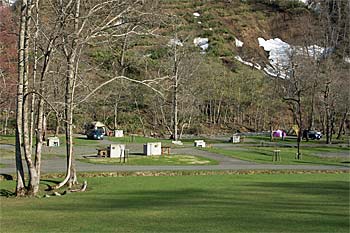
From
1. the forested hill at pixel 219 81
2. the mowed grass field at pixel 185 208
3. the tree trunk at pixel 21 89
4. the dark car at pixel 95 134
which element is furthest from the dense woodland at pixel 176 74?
the mowed grass field at pixel 185 208

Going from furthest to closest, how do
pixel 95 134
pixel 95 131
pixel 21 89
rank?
pixel 95 131
pixel 95 134
pixel 21 89

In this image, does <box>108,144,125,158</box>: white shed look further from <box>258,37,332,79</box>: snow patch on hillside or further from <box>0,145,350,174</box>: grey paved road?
<box>258,37,332,79</box>: snow patch on hillside

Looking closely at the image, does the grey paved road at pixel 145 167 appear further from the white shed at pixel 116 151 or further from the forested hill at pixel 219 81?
the forested hill at pixel 219 81

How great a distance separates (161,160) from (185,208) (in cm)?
2158

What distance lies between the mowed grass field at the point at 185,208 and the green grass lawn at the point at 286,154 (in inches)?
621

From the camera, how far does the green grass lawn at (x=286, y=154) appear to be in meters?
41.9

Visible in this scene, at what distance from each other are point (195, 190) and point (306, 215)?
23.9ft

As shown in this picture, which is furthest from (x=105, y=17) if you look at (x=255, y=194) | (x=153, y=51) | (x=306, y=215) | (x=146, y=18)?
(x=153, y=51)

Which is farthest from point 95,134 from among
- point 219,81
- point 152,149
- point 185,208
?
point 185,208

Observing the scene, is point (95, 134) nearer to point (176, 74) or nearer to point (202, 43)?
point (176, 74)

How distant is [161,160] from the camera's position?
37.9 meters

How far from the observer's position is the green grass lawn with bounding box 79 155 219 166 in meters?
35.9

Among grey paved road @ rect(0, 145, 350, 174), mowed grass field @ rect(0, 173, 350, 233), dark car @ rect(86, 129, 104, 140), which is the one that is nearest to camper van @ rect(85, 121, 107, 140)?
dark car @ rect(86, 129, 104, 140)

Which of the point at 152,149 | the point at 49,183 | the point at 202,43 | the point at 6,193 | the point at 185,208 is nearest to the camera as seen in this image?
the point at 185,208
